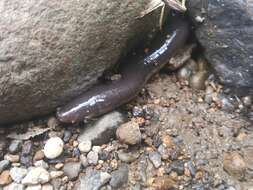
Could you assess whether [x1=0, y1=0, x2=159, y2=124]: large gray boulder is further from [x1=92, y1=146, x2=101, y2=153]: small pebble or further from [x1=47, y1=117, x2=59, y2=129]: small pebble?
[x1=92, y1=146, x2=101, y2=153]: small pebble

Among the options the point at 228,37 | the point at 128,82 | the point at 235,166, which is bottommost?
the point at 235,166

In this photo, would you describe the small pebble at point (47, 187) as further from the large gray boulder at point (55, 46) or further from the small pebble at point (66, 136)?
the large gray boulder at point (55, 46)

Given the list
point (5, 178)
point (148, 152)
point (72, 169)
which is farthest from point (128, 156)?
point (5, 178)

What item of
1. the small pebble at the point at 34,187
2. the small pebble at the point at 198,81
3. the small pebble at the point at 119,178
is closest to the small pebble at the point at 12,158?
the small pebble at the point at 34,187

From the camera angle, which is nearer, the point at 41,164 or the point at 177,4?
the point at 41,164

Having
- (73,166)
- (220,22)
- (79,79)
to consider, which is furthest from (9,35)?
(220,22)

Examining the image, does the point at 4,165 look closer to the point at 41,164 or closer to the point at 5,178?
the point at 5,178
